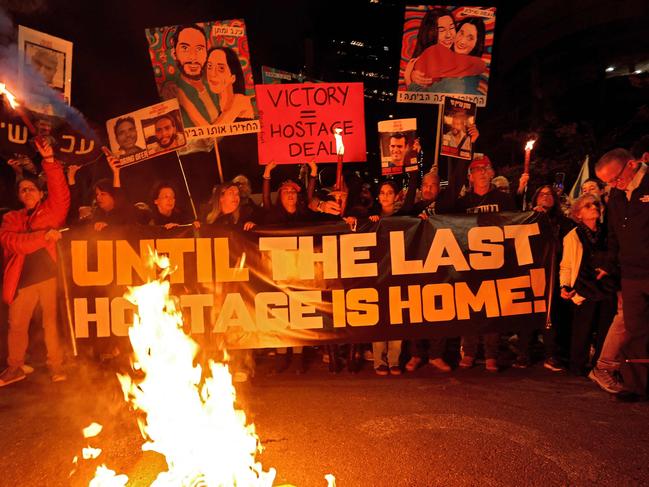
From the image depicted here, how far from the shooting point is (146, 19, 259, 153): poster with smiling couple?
20.0 feet

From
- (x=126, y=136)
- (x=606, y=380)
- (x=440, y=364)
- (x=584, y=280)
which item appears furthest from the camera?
(x=126, y=136)

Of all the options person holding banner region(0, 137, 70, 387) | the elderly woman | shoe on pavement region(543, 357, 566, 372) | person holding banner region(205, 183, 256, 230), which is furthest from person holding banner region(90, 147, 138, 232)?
shoe on pavement region(543, 357, 566, 372)

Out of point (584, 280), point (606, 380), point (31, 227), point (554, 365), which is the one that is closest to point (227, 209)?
point (31, 227)

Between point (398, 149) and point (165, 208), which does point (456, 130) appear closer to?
point (398, 149)

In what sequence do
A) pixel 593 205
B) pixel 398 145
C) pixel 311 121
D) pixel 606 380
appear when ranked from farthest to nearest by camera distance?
pixel 398 145 < pixel 311 121 < pixel 593 205 < pixel 606 380

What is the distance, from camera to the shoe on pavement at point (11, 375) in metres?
5.00

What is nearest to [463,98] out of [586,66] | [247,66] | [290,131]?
[290,131]

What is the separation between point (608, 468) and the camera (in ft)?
9.61

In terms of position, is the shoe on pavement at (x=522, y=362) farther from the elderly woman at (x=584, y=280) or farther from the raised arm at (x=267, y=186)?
the raised arm at (x=267, y=186)

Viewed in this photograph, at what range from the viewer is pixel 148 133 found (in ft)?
19.6

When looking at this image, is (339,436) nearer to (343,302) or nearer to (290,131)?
(343,302)

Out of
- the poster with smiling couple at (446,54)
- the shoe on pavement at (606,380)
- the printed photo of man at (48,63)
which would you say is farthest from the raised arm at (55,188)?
the shoe on pavement at (606,380)

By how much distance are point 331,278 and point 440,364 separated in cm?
151

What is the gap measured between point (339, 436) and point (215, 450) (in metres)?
1.22
